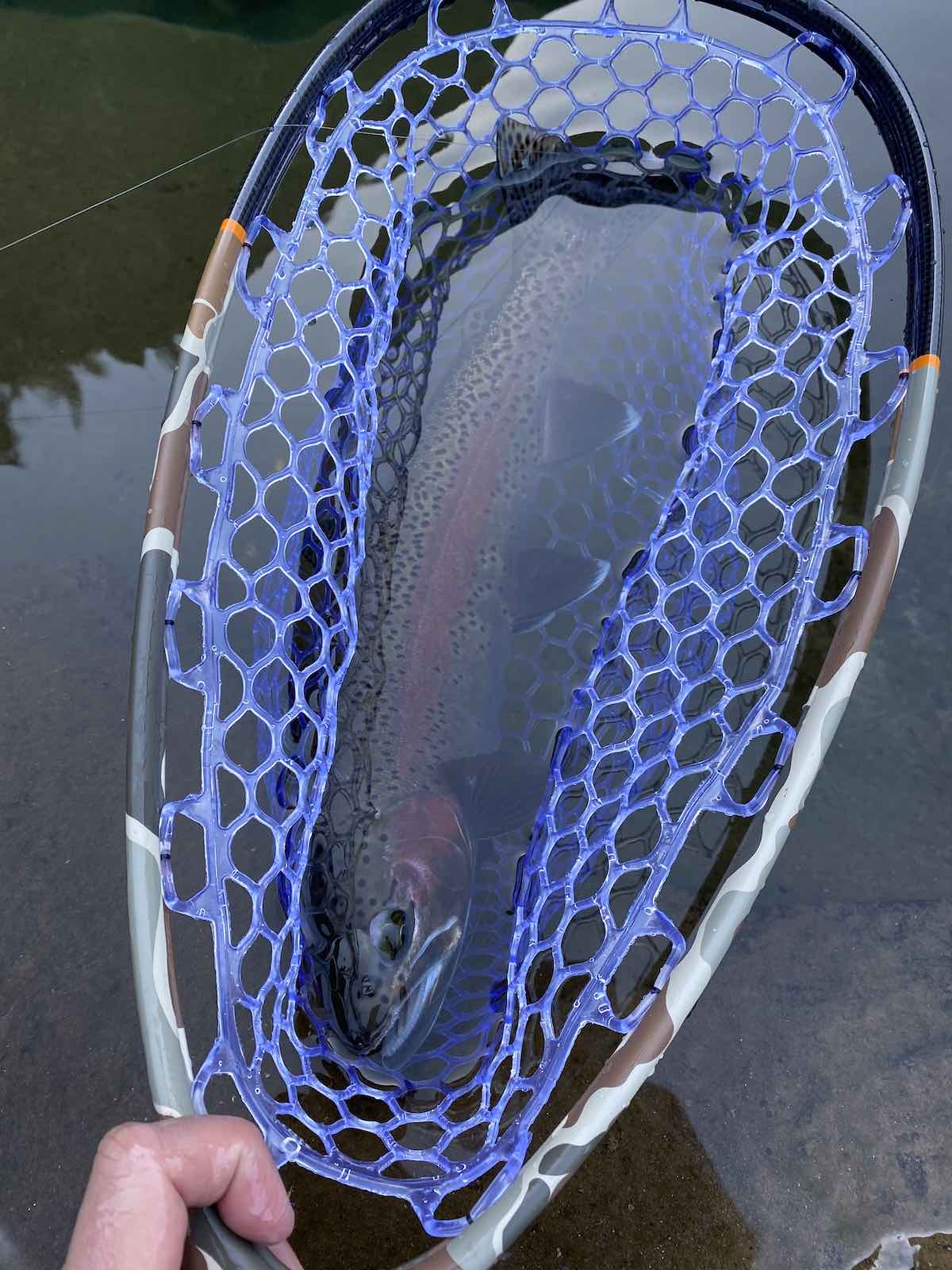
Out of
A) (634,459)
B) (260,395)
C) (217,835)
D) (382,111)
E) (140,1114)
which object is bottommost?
(140,1114)

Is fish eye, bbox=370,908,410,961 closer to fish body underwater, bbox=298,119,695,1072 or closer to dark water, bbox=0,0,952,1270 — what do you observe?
fish body underwater, bbox=298,119,695,1072

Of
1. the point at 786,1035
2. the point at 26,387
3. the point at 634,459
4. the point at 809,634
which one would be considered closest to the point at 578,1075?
the point at 786,1035

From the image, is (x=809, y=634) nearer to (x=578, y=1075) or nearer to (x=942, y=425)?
(x=942, y=425)

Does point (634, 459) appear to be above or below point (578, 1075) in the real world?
above

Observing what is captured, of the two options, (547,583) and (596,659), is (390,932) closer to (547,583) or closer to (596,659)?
(596,659)

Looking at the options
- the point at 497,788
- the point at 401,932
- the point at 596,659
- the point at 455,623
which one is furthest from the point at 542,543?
the point at 401,932

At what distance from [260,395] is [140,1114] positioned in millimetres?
2431

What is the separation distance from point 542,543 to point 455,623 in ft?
1.43

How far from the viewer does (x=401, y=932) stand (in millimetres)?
2189

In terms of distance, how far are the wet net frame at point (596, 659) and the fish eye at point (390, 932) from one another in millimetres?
217

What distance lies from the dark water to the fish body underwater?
1.74 ft

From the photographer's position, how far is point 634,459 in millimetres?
3045

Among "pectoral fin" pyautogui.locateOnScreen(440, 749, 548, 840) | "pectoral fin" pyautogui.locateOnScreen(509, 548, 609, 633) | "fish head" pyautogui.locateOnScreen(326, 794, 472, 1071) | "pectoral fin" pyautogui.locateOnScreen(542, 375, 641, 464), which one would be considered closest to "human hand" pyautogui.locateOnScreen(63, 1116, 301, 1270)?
"fish head" pyautogui.locateOnScreen(326, 794, 472, 1071)

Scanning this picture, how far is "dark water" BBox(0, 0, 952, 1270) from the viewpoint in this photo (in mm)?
2043
